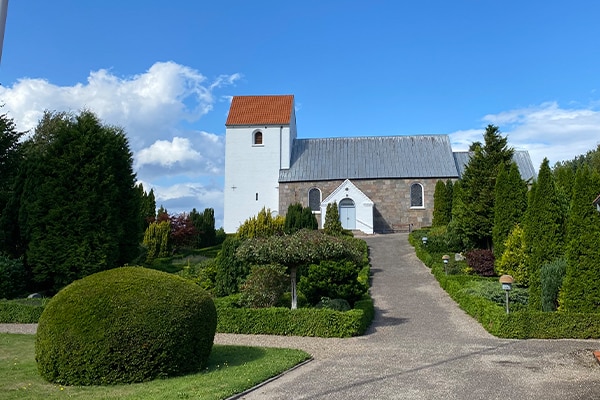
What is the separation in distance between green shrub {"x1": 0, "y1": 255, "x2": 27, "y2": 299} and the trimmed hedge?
8286 millimetres

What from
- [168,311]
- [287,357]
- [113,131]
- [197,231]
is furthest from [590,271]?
[197,231]

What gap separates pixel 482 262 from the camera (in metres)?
20.6

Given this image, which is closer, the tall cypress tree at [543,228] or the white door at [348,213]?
the tall cypress tree at [543,228]

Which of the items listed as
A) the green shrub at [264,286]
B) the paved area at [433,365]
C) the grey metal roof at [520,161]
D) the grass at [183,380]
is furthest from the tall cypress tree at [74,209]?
the grey metal roof at [520,161]

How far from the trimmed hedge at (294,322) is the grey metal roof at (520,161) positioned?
1163 inches

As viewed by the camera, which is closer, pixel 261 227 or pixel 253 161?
pixel 261 227

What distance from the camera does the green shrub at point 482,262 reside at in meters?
20.3

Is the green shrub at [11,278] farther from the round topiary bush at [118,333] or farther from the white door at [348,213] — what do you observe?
the white door at [348,213]

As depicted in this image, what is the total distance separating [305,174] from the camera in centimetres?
4022

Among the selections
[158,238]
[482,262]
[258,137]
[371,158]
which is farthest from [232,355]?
[258,137]

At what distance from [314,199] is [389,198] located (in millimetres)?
5876

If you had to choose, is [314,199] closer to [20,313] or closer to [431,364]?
[20,313]

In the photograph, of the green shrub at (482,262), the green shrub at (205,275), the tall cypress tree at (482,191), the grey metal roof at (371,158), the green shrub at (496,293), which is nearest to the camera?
the green shrub at (496,293)

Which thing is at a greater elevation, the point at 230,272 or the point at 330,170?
the point at 330,170
